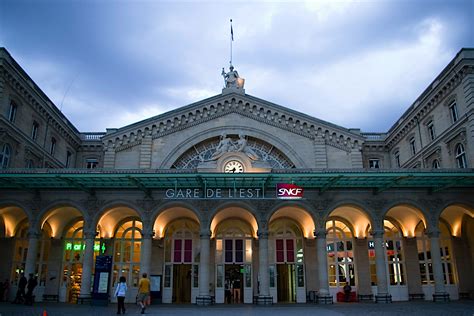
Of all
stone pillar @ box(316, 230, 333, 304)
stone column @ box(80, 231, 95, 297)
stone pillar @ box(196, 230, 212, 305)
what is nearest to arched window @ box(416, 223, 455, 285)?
stone pillar @ box(316, 230, 333, 304)

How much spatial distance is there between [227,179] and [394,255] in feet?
49.9

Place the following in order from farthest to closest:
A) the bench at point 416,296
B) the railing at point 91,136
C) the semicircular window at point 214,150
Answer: the railing at point 91,136 → the semicircular window at point 214,150 → the bench at point 416,296

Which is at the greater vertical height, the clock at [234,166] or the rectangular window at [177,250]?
the clock at [234,166]

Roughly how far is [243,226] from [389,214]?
1102cm

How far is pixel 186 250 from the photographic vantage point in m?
30.5

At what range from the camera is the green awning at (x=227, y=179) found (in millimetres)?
24172

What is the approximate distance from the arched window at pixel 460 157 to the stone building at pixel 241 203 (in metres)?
0.10

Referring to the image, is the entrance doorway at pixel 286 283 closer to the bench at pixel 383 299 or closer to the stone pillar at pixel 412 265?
the bench at pixel 383 299

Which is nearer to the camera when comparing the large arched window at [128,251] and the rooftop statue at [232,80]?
the large arched window at [128,251]

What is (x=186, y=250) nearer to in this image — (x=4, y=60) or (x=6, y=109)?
(x=6, y=109)

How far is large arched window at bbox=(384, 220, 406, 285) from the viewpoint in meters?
30.5

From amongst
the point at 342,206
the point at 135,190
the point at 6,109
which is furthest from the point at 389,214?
the point at 6,109

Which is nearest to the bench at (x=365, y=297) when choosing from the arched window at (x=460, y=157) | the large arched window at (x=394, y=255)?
the large arched window at (x=394, y=255)

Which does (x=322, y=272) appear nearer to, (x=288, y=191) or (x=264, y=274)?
(x=264, y=274)
